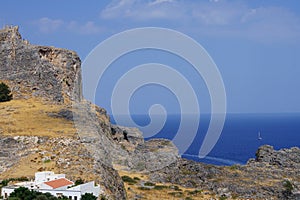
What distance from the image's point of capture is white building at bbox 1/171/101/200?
34.8 metres

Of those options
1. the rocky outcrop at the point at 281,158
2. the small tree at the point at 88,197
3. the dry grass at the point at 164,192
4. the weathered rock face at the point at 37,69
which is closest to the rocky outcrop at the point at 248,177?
the rocky outcrop at the point at 281,158

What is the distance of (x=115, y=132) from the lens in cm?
7719

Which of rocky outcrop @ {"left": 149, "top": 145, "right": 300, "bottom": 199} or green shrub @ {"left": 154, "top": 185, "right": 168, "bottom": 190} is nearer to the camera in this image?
green shrub @ {"left": 154, "top": 185, "right": 168, "bottom": 190}

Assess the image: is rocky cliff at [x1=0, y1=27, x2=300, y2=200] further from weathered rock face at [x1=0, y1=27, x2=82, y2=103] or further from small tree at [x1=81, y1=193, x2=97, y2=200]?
small tree at [x1=81, y1=193, x2=97, y2=200]

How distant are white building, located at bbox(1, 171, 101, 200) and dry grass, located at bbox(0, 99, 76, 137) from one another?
9945 mm

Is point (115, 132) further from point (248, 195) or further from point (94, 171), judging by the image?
point (94, 171)

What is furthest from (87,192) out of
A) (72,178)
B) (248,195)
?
(248,195)

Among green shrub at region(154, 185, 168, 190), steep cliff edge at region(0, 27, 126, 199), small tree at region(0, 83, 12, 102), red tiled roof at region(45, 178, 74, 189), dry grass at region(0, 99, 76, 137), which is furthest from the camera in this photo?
small tree at region(0, 83, 12, 102)

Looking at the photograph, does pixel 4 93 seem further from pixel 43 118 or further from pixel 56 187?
pixel 56 187

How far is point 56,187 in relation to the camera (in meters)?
35.3

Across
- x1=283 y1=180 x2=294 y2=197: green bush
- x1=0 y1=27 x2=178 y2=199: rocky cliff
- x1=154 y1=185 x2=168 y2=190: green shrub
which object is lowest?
x1=283 y1=180 x2=294 y2=197: green bush

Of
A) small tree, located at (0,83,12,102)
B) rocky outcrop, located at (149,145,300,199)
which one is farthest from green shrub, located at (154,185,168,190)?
small tree, located at (0,83,12,102)

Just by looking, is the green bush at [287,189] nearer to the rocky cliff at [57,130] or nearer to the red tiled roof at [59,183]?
the rocky cliff at [57,130]

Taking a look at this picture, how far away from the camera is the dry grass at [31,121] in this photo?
4803cm
